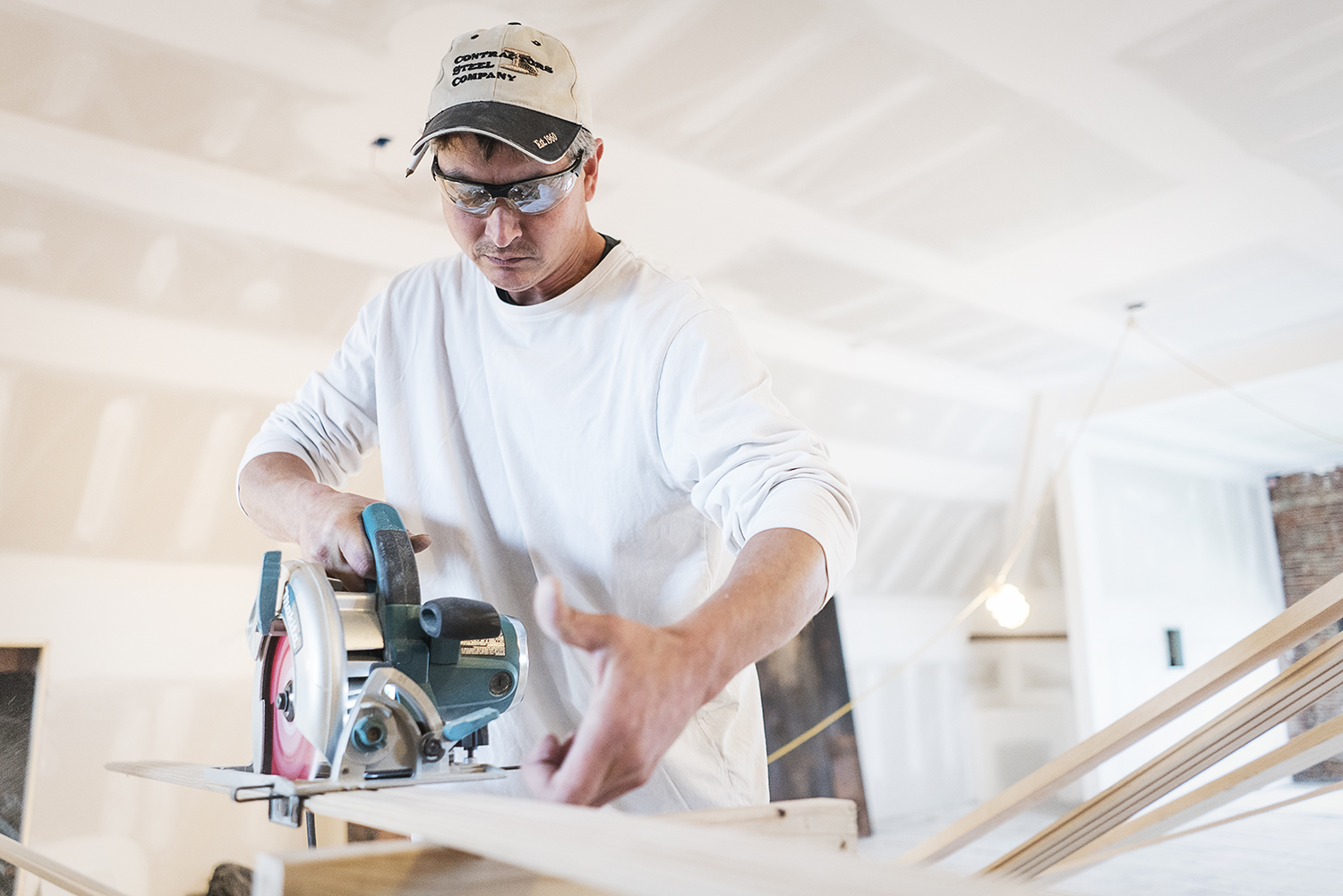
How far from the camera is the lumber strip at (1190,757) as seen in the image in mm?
1367

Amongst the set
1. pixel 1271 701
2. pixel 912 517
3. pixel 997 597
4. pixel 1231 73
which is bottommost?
pixel 1271 701

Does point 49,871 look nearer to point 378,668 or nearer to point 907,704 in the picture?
point 378,668

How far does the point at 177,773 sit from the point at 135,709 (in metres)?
3.18

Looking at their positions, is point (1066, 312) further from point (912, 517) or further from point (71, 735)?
point (71, 735)

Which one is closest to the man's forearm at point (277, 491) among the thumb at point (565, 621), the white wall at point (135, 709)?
the thumb at point (565, 621)

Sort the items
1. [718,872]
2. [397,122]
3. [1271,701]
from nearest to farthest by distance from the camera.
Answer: [718,872]
[1271,701]
[397,122]

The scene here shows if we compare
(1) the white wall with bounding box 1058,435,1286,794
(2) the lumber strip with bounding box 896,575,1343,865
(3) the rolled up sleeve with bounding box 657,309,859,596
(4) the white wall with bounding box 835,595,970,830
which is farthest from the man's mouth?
(1) the white wall with bounding box 1058,435,1286,794

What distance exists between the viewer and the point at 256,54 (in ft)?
9.09

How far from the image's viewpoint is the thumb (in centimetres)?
52

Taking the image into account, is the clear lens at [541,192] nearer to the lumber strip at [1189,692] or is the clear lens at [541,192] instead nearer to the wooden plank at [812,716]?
the lumber strip at [1189,692]

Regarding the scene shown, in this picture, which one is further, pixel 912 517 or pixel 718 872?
pixel 912 517

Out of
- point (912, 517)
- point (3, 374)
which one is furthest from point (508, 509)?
point (912, 517)

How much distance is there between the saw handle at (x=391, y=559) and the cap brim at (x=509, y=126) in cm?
43

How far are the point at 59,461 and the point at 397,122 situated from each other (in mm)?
1744
